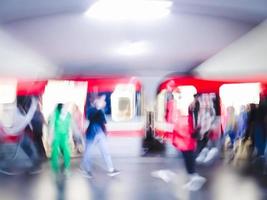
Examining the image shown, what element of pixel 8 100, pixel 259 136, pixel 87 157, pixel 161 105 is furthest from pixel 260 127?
pixel 8 100

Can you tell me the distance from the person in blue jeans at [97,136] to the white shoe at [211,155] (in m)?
0.29

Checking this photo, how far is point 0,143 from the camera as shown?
3.59 ft

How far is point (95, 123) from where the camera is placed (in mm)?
1096

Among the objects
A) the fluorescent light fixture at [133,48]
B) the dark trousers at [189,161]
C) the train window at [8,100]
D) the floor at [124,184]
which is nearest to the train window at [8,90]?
the train window at [8,100]

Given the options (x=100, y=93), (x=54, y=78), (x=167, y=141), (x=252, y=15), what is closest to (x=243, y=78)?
(x=252, y=15)

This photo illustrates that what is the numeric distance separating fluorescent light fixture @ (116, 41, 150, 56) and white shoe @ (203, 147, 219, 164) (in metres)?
0.38

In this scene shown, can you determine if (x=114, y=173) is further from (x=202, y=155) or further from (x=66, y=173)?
(x=202, y=155)

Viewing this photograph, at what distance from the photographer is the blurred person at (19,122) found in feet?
3.56

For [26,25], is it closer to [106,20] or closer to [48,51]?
[48,51]

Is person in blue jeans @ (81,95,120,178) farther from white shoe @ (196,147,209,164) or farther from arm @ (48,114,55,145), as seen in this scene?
white shoe @ (196,147,209,164)

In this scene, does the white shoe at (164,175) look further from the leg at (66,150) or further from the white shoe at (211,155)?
the leg at (66,150)

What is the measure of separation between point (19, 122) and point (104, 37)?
0.37 m

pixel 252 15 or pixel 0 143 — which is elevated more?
pixel 252 15

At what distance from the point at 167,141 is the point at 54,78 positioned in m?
0.40
